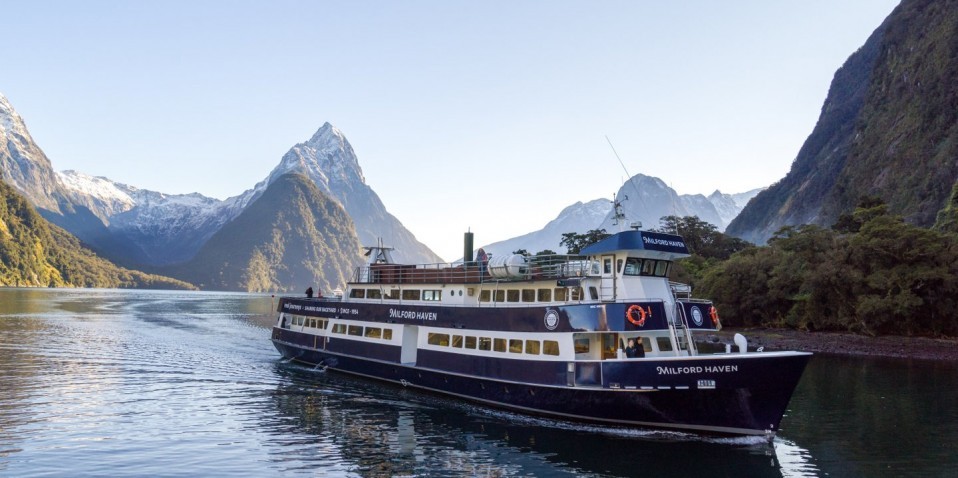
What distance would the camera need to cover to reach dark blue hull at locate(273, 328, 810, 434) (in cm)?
2136

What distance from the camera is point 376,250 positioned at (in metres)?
39.4

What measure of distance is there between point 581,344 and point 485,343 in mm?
4944

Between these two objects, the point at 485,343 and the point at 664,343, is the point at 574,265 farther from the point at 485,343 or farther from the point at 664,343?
the point at 485,343

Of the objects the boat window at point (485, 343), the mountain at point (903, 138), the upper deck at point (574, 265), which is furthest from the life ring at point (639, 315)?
the mountain at point (903, 138)

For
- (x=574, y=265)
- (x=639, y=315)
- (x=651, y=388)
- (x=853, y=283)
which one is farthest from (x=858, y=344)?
(x=651, y=388)

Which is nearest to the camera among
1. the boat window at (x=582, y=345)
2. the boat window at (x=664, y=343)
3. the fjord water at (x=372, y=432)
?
the fjord water at (x=372, y=432)

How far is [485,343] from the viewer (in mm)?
28062

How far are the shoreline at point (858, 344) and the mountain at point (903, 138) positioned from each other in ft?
89.4

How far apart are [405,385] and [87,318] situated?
2530 inches

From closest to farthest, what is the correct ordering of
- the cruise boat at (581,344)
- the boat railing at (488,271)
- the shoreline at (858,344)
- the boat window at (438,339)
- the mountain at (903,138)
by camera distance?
1. the cruise boat at (581,344)
2. the boat railing at (488,271)
3. the boat window at (438,339)
4. the shoreline at (858,344)
5. the mountain at (903,138)

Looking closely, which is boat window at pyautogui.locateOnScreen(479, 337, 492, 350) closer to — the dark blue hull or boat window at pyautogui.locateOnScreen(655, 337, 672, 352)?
the dark blue hull

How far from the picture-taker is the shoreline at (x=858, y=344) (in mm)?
47750

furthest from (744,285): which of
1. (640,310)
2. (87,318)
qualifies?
(87,318)

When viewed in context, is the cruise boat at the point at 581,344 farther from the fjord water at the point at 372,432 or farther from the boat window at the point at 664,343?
the fjord water at the point at 372,432
